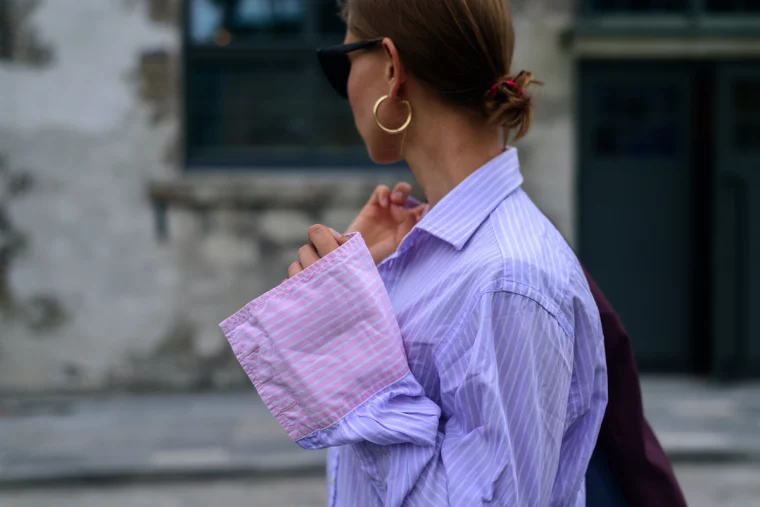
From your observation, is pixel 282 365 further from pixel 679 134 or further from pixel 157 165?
pixel 679 134

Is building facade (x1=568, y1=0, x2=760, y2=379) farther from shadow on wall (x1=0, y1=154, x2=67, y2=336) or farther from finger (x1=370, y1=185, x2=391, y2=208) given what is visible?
finger (x1=370, y1=185, x2=391, y2=208)

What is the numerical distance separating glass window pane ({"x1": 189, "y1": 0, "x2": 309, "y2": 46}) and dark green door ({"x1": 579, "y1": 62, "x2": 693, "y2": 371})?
9.30 feet

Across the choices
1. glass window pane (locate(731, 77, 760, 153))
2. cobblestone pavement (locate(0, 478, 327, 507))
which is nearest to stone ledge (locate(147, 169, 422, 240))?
cobblestone pavement (locate(0, 478, 327, 507))

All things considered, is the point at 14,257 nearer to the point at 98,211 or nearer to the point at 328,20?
the point at 98,211

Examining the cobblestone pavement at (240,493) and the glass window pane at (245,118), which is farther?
the glass window pane at (245,118)

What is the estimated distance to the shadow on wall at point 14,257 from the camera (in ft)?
25.0

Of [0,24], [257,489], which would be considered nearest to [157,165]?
[0,24]

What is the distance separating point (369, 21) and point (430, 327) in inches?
21.8

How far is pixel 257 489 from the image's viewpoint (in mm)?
5438

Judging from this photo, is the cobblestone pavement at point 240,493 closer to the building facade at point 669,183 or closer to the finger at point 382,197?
the building facade at point 669,183

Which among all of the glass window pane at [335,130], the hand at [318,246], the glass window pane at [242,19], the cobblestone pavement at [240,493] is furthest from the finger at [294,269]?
the glass window pane at [242,19]

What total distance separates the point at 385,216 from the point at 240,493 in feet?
13.2

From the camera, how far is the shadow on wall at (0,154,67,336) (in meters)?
7.61

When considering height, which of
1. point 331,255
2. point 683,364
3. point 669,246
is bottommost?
point 683,364
